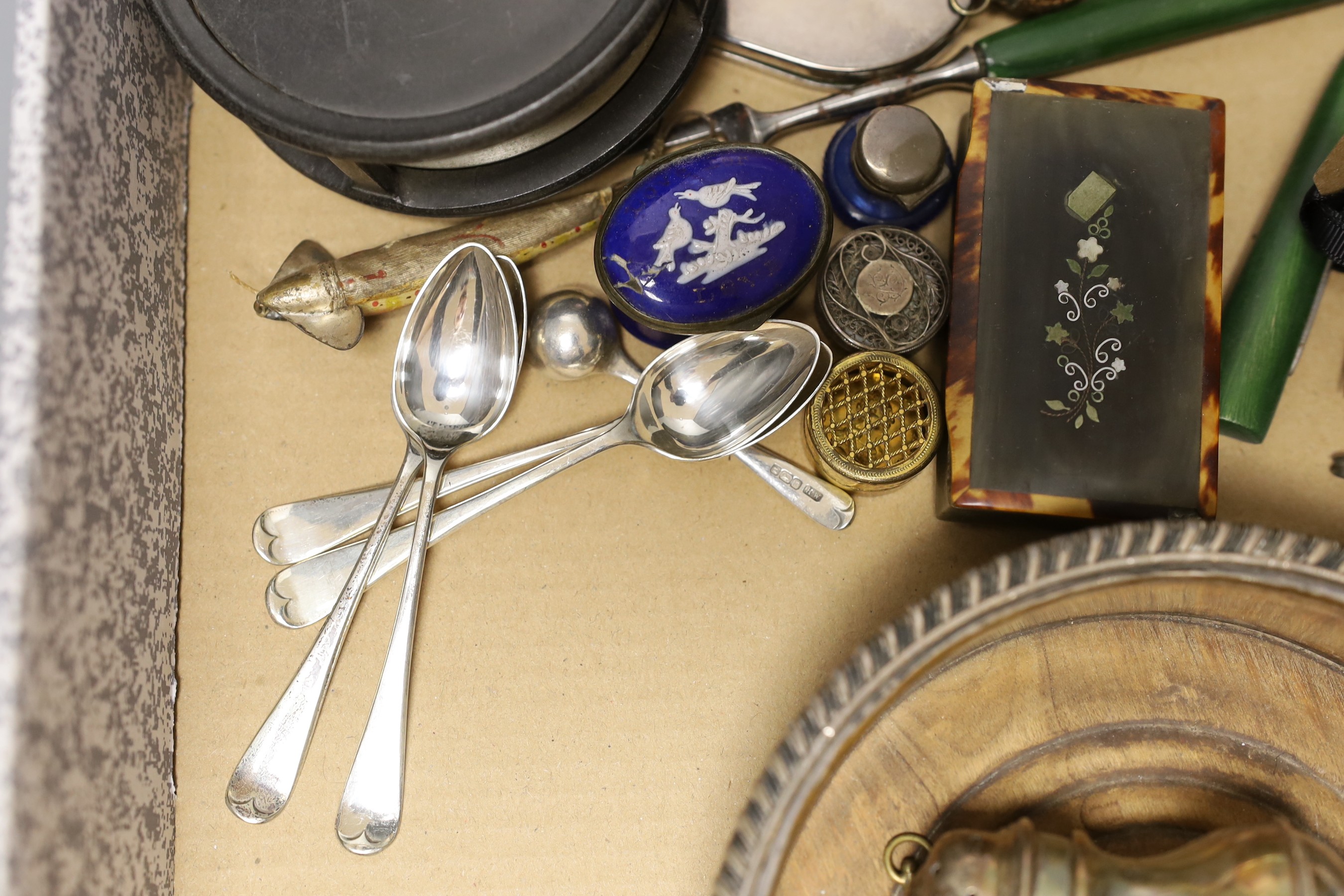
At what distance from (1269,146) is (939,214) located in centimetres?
25

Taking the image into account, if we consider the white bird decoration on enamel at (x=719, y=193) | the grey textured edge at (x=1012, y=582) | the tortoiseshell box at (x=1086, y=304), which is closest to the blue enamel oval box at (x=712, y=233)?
the white bird decoration on enamel at (x=719, y=193)

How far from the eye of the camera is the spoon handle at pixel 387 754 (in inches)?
20.8

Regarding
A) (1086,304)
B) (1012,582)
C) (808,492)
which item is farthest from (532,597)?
(1086,304)

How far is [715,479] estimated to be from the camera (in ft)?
1.90

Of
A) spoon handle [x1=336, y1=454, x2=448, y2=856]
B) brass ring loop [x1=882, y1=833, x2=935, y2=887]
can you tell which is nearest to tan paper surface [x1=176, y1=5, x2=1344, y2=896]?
spoon handle [x1=336, y1=454, x2=448, y2=856]

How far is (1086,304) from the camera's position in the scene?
0.54m

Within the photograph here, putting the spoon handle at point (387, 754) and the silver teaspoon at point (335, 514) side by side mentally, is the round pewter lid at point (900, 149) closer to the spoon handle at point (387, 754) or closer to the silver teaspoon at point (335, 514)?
the silver teaspoon at point (335, 514)

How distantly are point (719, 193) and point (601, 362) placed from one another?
132 millimetres

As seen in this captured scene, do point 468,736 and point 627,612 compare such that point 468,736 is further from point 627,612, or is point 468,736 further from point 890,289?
point 890,289

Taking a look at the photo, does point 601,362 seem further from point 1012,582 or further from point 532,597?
point 1012,582

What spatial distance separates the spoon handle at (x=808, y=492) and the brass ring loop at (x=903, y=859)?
19 cm

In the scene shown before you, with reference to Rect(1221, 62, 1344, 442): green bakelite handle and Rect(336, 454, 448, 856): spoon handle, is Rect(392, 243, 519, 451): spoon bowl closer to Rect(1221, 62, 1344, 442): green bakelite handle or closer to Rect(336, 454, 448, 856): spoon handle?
Rect(336, 454, 448, 856): spoon handle

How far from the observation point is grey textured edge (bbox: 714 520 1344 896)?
415mm

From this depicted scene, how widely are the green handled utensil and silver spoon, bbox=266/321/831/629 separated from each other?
15cm
